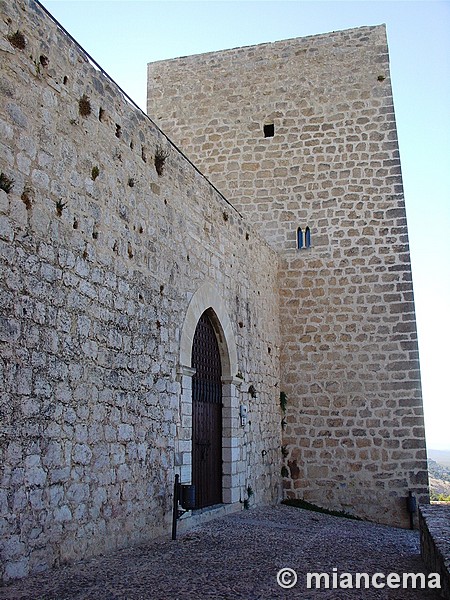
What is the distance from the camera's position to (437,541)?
3.83 m

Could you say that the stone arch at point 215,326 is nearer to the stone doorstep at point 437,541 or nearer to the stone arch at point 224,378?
the stone arch at point 224,378

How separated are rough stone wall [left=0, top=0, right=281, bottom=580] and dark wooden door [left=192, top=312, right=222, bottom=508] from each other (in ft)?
2.53

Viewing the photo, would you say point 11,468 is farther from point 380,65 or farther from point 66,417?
point 380,65

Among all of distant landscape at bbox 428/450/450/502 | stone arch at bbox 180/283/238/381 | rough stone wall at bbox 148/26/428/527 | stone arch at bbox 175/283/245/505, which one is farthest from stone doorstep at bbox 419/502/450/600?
distant landscape at bbox 428/450/450/502

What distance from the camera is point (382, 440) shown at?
9.66 m

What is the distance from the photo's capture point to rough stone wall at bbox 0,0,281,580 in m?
4.02

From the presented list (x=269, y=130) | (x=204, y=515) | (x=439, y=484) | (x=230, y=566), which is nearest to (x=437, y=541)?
(x=230, y=566)

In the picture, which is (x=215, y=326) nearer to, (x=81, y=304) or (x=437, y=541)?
(x=81, y=304)

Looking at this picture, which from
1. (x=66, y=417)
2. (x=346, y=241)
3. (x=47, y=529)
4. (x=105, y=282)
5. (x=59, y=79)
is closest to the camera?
(x=47, y=529)

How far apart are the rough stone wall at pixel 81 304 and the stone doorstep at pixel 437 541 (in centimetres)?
231

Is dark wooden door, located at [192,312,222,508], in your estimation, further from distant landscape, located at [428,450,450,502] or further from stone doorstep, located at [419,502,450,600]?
distant landscape, located at [428,450,450,502]

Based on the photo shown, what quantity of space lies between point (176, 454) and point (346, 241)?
5.65 meters

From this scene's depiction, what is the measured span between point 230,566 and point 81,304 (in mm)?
2214

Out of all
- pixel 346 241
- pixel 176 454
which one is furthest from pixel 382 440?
pixel 176 454
